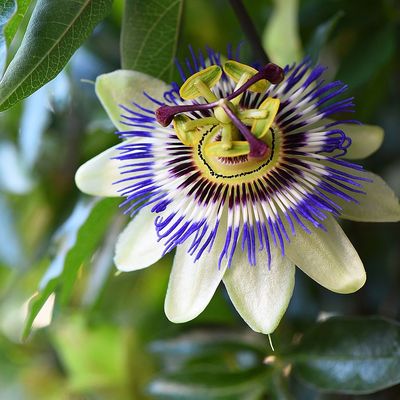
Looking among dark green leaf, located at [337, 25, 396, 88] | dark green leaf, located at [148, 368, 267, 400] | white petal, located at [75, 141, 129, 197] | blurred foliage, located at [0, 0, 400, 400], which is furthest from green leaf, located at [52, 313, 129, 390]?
dark green leaf, located at [337, 25, 396, 88]

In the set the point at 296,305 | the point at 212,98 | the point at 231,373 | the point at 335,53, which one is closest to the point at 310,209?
the point at 212,98

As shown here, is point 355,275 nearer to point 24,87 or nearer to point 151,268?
point 24,87

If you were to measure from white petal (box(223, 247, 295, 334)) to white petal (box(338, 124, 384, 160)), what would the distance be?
0.63 feet

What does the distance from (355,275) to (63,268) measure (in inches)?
17.3

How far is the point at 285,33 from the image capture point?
1410 millimetres

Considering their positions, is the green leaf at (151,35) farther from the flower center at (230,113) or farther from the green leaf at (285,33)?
the green leaf at (285,33)

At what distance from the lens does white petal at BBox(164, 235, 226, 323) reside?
2.98ft

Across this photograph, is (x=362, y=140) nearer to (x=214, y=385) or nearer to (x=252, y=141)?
(x=252, y=141)

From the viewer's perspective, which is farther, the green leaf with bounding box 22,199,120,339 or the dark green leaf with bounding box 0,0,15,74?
the green leaf with bounding box 22,199,120,339

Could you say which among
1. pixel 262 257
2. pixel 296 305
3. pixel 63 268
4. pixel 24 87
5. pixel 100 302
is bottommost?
pixel 296 305

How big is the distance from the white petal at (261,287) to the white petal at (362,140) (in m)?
0.19

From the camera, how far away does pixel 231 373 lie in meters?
1.25

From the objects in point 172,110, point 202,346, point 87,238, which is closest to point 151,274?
point 202,346

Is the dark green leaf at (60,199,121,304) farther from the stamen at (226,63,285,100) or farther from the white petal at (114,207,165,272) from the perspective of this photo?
the stamen at (226,63,285,100)
